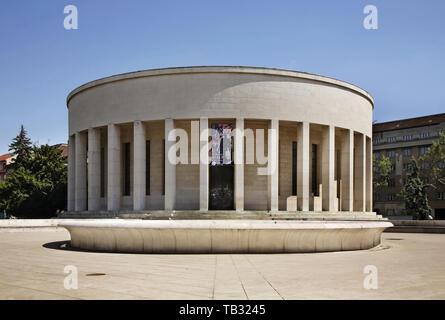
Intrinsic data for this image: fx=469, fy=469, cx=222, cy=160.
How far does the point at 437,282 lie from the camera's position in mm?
8492

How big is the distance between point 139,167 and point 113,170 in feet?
8.94

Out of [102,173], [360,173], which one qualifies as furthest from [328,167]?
[102,173]

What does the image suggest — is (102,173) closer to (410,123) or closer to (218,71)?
(218,71)

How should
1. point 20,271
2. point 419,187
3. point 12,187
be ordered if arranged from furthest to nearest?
1. point 419,187
2. point 12,187
3. point 20,271

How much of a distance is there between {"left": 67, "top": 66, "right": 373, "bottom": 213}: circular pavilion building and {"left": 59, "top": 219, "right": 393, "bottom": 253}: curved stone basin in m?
18.6

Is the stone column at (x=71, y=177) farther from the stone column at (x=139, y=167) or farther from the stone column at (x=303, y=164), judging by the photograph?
the stone column at (x=303, y=164)

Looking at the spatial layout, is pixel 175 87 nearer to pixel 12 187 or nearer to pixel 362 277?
pixel 362 277

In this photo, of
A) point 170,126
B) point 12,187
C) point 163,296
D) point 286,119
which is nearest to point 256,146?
point 286,119

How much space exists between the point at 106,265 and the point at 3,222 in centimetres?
2295

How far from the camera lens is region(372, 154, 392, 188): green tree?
79.1 meters

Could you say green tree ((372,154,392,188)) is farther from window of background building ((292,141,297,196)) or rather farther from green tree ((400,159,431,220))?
window of background building ((292,141,297,196))

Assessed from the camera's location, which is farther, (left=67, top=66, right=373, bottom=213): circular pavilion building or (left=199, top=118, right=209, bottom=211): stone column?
(left=67, top=66, right=373, bottom=213): circular pavilion building

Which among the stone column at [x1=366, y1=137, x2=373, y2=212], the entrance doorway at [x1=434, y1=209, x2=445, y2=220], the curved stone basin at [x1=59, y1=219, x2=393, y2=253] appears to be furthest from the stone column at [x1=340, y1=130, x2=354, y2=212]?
the entrance doorway at [x1=434, y1=209, x2=445, y2=220]

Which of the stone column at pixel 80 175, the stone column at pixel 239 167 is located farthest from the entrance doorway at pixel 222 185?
the stone column at pixel 80 175
